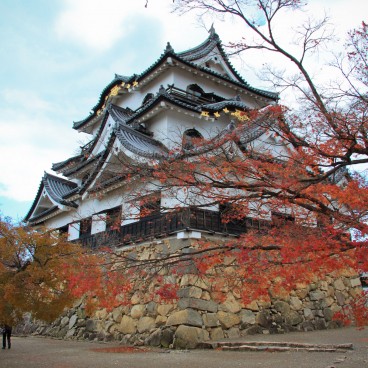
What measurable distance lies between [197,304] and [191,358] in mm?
2334

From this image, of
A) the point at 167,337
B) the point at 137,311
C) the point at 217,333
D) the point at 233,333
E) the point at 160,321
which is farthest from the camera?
the point at 137,311

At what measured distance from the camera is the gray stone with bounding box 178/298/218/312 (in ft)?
35.5

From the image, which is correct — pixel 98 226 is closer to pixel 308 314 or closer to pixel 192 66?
pixel 192 66

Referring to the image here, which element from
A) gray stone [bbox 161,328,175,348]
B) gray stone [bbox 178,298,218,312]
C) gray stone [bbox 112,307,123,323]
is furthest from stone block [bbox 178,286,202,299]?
gray stone [bbox 112,307,123,323]

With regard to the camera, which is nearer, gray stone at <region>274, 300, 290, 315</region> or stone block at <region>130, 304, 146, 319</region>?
stone block at <region>130, 304, 146, 319</region>

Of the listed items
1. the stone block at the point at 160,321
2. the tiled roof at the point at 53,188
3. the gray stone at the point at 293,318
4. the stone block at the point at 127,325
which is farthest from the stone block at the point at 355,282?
the tiled roof at the point at 53,188

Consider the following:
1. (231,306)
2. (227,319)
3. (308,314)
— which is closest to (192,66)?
(231,306)

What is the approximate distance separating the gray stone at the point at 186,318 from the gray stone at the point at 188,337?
0.43 ft

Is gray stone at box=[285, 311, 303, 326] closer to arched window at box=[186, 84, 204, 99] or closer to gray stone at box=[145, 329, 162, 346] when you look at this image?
gray stone at box=[145, 329, 162, 346]

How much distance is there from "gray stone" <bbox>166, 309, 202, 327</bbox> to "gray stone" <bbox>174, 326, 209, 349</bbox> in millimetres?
132

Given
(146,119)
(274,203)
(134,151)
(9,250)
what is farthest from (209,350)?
(146,119)

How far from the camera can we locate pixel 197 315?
10758 millimetres

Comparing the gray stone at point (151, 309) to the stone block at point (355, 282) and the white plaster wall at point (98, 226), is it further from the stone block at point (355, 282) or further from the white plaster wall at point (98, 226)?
the stone block at point (355, 282)

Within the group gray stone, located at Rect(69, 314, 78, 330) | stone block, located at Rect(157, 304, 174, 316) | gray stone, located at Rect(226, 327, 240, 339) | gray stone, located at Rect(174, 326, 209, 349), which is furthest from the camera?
gray stone, located at Rect(69, 314, 78, 330)
